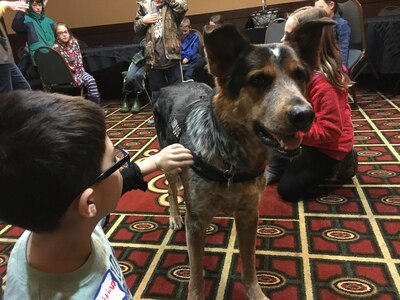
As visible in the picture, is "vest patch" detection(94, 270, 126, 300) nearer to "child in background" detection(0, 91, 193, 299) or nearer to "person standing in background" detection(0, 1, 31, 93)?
"child in background" detection(0, 91, 193, 299)

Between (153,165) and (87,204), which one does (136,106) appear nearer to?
(153,165)

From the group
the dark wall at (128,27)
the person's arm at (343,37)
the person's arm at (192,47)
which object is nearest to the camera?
the person's arm at (343,37)

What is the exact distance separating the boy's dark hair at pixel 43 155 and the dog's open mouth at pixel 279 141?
82cm

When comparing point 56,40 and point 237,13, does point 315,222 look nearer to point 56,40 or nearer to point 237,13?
point 56,40

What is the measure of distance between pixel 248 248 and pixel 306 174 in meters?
1.06

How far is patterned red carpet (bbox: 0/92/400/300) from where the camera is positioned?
1819 mm

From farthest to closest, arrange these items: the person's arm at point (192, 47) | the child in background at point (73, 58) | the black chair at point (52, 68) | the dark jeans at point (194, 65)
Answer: the person's arm at point (192, 47) → the dark jeans at point (194, 65) → the child in background at point (73, 58) → the black chair at point (52, 68)

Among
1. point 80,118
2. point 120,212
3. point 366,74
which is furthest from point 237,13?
point 80,118

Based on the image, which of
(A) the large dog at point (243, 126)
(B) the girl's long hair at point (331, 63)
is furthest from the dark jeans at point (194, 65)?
(A) the large dog at point (243, 126)

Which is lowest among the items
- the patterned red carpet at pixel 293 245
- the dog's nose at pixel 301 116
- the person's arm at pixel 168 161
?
the patterned red carpet at pixel 293 245

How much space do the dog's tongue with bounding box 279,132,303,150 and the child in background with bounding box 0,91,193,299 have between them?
725 mm

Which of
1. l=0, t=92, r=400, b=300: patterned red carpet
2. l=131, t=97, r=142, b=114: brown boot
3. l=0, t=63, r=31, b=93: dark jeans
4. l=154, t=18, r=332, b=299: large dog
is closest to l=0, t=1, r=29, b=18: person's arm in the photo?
l=0, t=63, r=31, b=93: dark jeans

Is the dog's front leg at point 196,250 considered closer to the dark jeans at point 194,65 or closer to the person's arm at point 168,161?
the person's arm at point 168,161

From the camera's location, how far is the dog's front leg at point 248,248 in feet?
5.64
